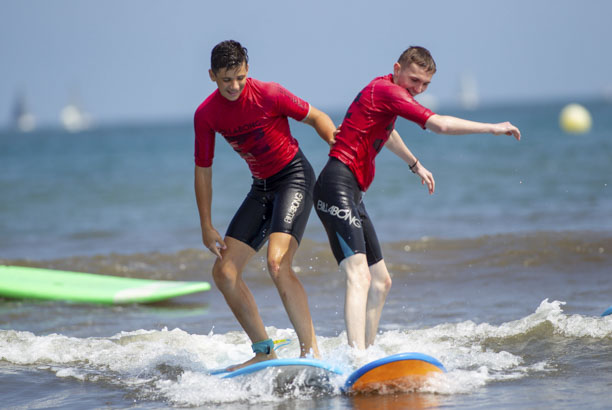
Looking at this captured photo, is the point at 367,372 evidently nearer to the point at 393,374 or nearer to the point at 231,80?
the point at 393,374

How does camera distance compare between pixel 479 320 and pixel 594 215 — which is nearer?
pixel 479 320

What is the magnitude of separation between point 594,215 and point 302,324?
29.7 ft

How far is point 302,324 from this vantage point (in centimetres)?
498

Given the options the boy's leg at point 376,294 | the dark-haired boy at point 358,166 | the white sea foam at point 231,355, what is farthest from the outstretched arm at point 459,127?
the white sea foam at point 231,355

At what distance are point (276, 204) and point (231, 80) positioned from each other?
871mm

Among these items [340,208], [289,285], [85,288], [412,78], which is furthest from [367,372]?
[85,288]

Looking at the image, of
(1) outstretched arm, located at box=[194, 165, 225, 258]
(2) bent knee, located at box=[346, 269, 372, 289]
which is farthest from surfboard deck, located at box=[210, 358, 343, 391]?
(1) outstretched arm, located at box=[194, 165, 225, 258]

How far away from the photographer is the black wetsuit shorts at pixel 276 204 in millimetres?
4996

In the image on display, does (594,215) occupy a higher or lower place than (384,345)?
higher

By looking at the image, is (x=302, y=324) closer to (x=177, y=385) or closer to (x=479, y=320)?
(x=177, y=385)

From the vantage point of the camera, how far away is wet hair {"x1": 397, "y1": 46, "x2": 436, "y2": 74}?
15.4 ft

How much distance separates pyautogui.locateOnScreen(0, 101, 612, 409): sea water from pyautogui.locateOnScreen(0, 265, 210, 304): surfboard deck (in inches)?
5.1

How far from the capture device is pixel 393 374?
15.0 feet

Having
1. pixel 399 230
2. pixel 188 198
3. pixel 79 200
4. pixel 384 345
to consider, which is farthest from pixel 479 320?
pixel 79 200
